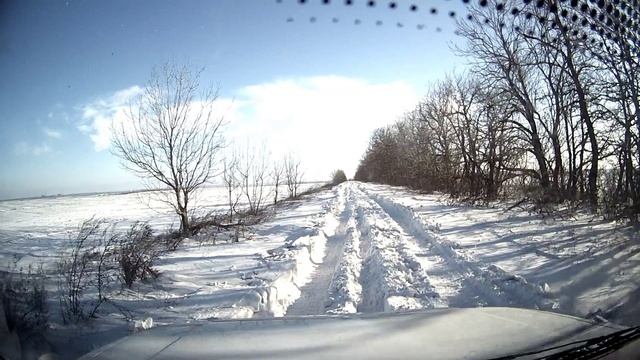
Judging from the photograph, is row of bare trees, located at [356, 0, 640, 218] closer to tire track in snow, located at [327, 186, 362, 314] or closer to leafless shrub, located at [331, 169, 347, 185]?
tire track in snow, located at [327, 186, 362, 314]

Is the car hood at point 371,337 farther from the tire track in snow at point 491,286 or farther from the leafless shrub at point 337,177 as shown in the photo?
the leafless shrub at point 337,177

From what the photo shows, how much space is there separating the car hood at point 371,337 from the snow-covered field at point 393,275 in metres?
0.98

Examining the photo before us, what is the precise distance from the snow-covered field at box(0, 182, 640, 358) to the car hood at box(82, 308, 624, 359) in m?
0.98

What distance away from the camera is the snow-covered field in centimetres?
447

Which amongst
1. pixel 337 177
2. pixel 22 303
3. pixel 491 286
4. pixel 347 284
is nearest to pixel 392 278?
pixel 347 284

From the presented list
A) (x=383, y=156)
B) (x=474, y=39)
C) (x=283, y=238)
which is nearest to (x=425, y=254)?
(x=283, y=238)

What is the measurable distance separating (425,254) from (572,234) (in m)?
3.53

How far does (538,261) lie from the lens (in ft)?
20.4

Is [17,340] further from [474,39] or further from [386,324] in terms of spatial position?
[474,39]

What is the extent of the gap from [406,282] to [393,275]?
0.37 m

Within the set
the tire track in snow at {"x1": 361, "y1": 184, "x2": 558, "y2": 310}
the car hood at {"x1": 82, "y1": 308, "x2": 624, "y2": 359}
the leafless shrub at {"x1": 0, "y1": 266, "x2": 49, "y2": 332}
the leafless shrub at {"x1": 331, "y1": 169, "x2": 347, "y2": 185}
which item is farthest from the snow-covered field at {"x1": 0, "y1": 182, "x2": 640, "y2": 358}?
the leafless shrub at {"x1": 331, "y1": 169, "x2": 347, "y2": 185}

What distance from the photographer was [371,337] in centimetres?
237

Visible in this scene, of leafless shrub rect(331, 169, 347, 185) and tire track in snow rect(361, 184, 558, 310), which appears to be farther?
leafless shrub rect(331, 169, 347, 185)

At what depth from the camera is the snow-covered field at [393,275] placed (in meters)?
4.47
